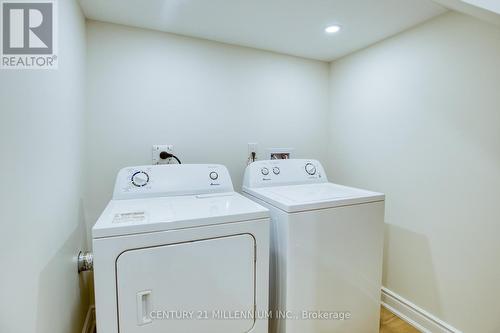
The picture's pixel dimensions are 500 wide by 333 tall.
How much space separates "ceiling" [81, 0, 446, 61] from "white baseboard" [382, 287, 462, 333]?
1901 millimetres

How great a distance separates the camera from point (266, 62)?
2.15m

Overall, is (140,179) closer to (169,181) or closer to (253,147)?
(169,181)

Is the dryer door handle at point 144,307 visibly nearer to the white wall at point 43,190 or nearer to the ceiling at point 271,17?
the white wall at point 43,190

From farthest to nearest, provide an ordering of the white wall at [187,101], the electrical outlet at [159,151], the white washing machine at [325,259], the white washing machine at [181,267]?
the electrical outlet at [159,151] < the white wall at [187,101] < the white washing machine at [325,259] < the white washing machine at [181,267]

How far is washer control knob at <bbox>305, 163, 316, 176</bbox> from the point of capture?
1.99 m

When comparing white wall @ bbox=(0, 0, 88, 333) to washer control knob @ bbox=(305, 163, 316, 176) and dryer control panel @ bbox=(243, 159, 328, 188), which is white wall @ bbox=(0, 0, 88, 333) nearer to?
dryer control panel @ bbox=(243, 159, 328, 188)

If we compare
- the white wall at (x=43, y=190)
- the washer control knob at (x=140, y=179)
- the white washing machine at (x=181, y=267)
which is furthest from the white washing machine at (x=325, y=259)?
the white wall at (x=43, y=190)

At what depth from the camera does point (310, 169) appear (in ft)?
6.56

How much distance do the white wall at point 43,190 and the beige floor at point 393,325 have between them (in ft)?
6.25

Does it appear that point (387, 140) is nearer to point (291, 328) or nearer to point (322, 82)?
point (322, 82)

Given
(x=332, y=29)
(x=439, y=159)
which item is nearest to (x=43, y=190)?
(x=332, y=29)

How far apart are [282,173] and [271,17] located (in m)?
1.04

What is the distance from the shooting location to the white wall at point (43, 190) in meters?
0.71

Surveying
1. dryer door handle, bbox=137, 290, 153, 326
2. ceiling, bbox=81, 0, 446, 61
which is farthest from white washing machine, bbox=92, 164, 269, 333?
ceiling, bbox=81, 0, 446, 61
